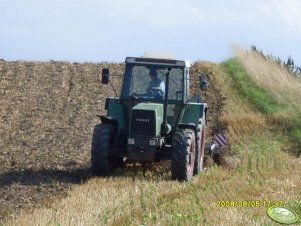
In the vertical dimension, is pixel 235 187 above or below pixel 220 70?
below

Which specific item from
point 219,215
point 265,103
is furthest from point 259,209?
point 265,103

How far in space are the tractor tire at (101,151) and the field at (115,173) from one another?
0.87 feet

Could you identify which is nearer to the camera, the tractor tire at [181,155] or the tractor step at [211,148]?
the tractor tire at [181,155]

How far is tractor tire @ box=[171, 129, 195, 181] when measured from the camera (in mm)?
11305

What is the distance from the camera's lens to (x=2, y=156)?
13391 mm

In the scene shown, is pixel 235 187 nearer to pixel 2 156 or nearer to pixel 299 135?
pixel 2 156

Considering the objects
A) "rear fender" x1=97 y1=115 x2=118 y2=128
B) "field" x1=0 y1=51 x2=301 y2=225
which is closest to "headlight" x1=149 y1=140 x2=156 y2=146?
"field" x1=0 y1=51 x2=301 y2=225

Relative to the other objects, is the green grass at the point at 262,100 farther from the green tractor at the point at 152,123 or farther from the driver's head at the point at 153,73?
the driver's head at the point at 153,73

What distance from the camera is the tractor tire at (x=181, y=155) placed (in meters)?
11.3

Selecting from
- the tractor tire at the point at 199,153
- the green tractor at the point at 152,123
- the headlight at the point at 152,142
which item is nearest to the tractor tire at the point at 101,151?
the green tractor at the point at 152,123

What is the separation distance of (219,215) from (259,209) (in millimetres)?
542

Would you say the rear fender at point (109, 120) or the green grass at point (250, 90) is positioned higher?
the green grass at point (250, 90)

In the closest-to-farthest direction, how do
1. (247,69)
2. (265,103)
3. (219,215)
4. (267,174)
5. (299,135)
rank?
(219,215) < (267,174) < (299,135) < (265,103) < (247,69)

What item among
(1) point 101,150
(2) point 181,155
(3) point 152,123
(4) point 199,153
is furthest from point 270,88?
(1) point 101,150
